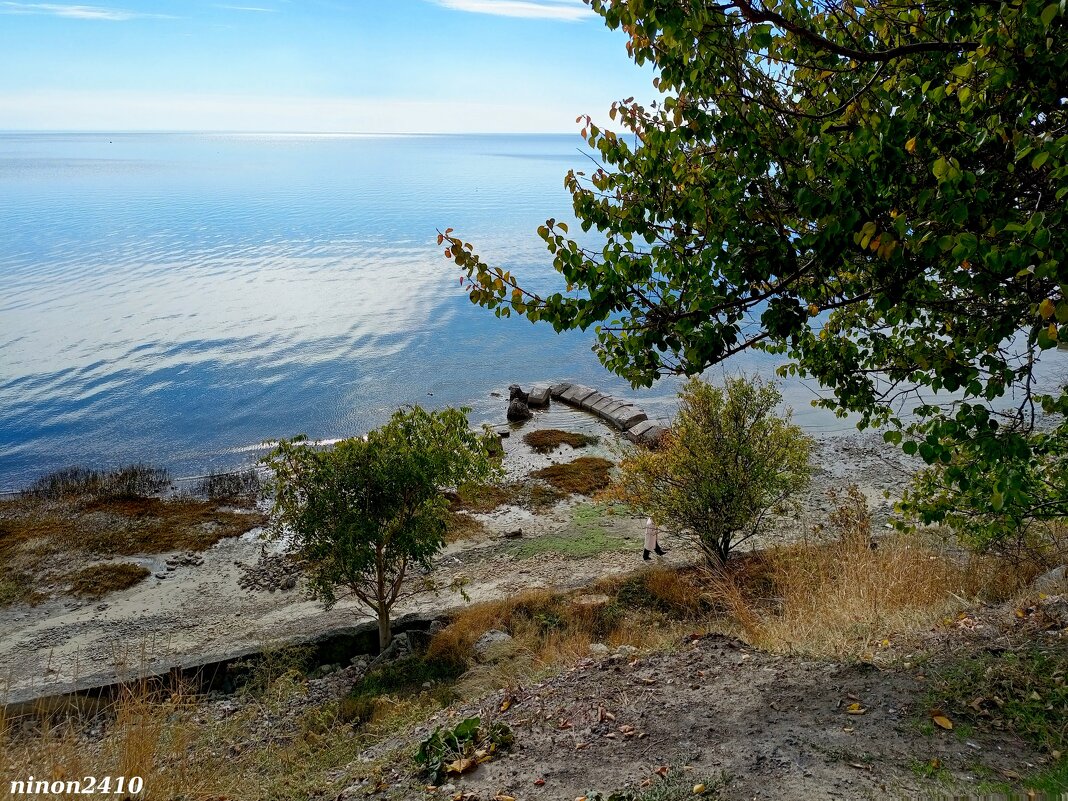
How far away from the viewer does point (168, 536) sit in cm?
2402

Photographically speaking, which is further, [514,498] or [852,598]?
[514,498]

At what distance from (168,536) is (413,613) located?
1198cm

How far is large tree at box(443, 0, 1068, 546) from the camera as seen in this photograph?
4.77 m

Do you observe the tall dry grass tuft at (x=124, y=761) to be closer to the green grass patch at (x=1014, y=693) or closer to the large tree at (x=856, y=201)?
the large tree at (x=856, y=201)

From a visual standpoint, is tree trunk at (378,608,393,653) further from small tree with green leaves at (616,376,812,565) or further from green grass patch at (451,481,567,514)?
green grass patch at (451,481,567,514)

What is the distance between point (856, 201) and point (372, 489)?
34.6 ft

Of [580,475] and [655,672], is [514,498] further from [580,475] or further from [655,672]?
[655,672]

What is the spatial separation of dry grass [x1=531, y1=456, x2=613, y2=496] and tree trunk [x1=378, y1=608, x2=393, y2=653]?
39.9ft

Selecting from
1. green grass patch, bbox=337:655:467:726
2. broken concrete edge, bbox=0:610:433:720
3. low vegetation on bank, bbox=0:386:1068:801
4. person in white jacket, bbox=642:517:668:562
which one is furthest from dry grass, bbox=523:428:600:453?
green grass patch, bbox=337:655:467:726

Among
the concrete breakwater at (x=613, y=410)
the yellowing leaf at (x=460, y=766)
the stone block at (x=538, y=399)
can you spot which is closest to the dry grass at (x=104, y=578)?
the yellowing leaf at (x=460, y=766)

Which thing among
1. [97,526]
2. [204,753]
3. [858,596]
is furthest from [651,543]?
[97,526]

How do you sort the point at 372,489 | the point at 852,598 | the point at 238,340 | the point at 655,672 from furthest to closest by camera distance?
the point at 238,340 < the point at 372,489 < the point at 852,598 < the point at 655,672

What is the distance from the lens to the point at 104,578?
68.6ft

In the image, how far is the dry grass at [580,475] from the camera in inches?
1051
